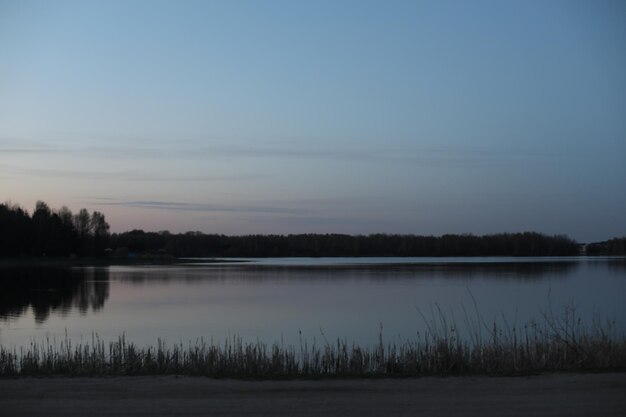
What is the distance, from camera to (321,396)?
748 centimetres

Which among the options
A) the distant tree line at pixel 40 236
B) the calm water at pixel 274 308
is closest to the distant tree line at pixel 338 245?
the distant tree line at pixel 40 236

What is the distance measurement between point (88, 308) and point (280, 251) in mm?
101985

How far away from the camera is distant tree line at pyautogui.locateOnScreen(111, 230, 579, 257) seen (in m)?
115

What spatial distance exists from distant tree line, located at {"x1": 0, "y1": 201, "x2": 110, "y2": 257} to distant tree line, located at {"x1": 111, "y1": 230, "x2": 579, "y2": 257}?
22166 millimetres

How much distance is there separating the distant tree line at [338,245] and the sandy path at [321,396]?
102716mm

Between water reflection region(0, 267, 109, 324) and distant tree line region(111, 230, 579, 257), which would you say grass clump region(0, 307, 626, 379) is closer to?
water reflection region(0, 267, 109, 324)

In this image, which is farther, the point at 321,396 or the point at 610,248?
the point at 610,248

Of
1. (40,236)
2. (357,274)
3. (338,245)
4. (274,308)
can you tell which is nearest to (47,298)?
(274,308)

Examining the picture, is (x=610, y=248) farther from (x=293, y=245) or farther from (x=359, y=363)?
(x=359, y=363)

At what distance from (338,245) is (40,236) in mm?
62702

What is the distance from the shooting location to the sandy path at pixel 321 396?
6.68m

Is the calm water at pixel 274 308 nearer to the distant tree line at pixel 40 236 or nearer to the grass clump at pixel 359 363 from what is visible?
the grass clump at pixel 359 363

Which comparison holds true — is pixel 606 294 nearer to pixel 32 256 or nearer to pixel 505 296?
pixel 505 296

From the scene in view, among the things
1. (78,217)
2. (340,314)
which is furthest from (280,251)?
(340,314)
